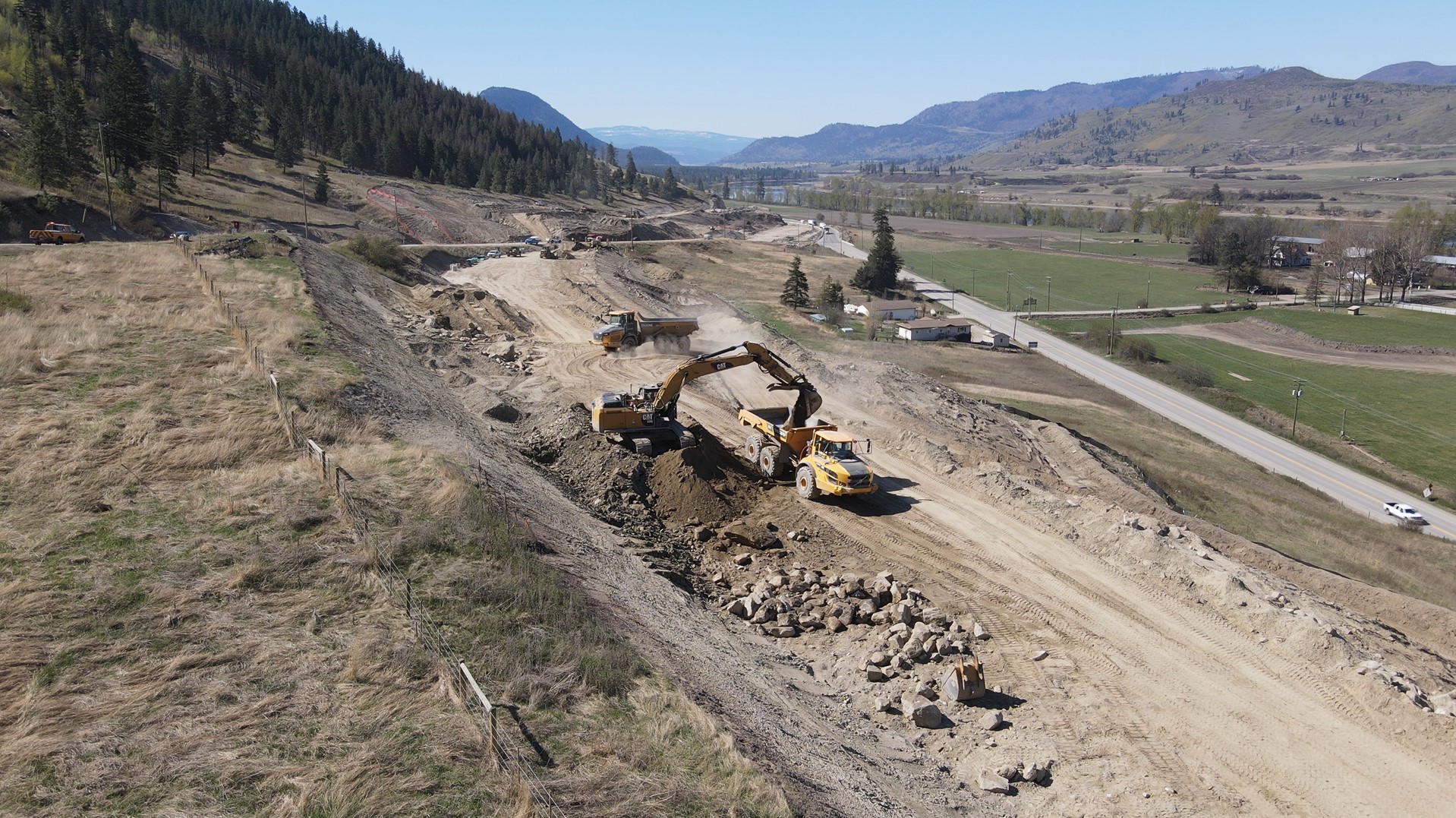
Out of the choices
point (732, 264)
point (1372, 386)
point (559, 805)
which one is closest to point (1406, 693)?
point (559, 805)

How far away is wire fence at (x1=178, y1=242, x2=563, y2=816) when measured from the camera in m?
10.6

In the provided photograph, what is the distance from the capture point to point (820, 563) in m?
22.3

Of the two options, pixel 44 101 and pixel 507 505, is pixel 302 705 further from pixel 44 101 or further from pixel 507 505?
pixel 44 101

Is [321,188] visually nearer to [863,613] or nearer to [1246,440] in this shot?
[1246,440]

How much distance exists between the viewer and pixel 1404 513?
135ft

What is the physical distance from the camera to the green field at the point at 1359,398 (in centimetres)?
5325

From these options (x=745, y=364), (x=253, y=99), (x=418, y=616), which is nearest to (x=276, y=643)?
(x=418, y=616)

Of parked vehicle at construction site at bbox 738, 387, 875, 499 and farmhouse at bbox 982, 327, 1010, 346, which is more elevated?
parked vehicle at construction site at bbox 738, 387, 875, 499

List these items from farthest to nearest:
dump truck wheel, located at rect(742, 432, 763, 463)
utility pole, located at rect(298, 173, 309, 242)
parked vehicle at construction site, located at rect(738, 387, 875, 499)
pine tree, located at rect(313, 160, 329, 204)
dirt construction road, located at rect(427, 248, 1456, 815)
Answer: pine tree, located at rect(313, 160, 329, 204) < utility pole, located at rect(298, 173, 309, 242) < dump truck wheel, located at rect(742, 432, 763, 463) < parked vehicle at construction site, located at rect(738, 387, 875, 499) < dirt construction road, located at rect(427, 248, 1456, 815)

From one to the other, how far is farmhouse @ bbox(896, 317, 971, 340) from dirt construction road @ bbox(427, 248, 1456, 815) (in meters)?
39.1

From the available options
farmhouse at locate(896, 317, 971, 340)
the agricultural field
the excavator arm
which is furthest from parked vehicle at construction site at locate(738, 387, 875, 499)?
farmhouse at locate(896, 317, 971, 340)

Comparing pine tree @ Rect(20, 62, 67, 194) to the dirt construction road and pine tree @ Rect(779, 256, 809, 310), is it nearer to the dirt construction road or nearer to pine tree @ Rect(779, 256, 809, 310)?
pine tree @ Rect(779, 256, 809, 310)

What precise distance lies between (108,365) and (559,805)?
22101 millimetres

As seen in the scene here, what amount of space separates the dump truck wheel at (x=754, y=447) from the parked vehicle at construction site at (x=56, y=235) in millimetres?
43971
